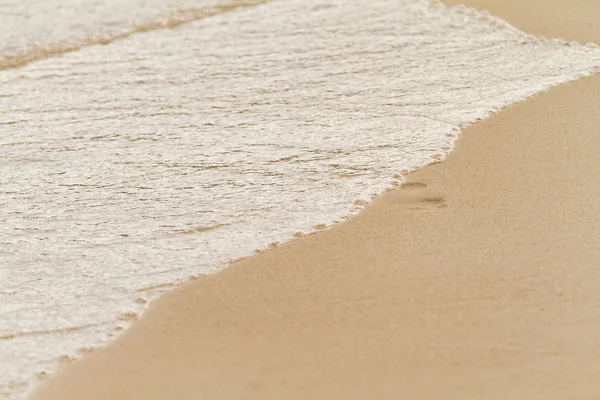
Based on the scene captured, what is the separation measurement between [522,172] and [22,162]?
2.16m

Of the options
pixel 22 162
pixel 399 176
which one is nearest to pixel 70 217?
pixel 22 162

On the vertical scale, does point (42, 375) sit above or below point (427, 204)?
below

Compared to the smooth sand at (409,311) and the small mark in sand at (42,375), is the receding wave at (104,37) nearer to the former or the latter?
the smooth sand at (409,311)

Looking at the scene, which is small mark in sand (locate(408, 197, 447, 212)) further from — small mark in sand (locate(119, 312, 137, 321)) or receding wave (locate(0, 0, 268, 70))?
receding wave (locate(0, 0, 268, 70))

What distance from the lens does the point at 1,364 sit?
257 cm

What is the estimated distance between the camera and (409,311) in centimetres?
270

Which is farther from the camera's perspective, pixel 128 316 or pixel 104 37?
pixel 104 37

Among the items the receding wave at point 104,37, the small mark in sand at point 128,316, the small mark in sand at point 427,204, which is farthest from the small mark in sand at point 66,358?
the receding wave at point 104,37

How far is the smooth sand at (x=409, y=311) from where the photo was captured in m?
2.43

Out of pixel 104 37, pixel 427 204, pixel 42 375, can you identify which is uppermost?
pixel 104 37

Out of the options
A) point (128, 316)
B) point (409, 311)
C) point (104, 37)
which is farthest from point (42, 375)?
point (104, 37)

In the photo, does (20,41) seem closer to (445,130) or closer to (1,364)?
(445,130)

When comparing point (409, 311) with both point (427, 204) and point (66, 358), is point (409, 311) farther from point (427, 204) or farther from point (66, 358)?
point (66, 358)

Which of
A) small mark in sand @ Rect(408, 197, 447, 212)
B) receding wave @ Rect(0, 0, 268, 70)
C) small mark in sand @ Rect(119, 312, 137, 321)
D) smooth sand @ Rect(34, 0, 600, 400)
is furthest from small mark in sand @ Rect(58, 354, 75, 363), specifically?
receding wave @ Rect(0, 0, 268, 70)
